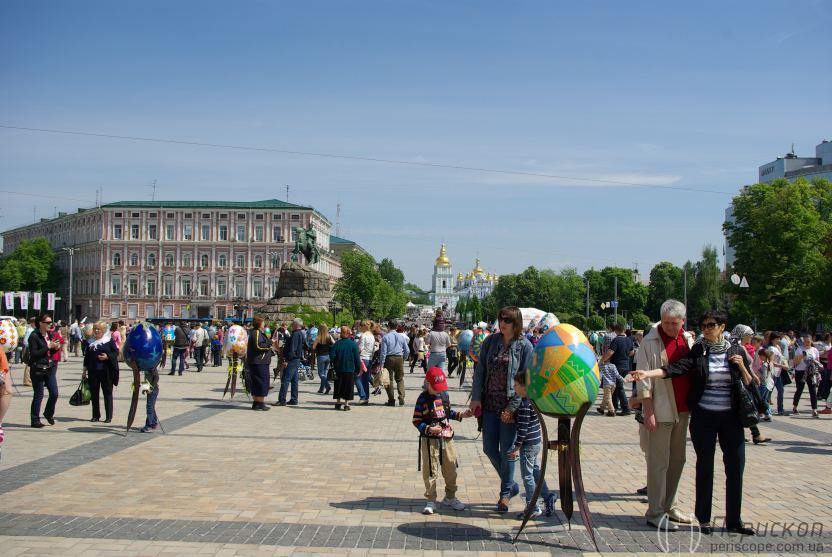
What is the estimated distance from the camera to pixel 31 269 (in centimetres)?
10494

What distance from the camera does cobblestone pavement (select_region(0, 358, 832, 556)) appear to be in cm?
618

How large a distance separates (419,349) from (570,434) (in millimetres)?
18647

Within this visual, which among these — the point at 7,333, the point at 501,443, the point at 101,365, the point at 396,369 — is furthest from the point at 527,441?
the point at 396,369

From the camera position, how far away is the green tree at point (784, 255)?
4575 centimetres

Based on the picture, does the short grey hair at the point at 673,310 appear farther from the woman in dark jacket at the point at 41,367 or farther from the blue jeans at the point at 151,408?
the woman in dark jacket at the point at 41,367

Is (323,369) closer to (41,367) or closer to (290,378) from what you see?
(290,378)

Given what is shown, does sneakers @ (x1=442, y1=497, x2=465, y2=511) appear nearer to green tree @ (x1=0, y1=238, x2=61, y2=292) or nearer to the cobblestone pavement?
the cobblestone pavement

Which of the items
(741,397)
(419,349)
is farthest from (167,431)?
(419,349)

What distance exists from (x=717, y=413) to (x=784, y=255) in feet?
150

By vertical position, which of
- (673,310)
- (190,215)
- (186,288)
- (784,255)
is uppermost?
(190,215)

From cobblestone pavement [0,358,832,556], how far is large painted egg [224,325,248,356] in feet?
9.21

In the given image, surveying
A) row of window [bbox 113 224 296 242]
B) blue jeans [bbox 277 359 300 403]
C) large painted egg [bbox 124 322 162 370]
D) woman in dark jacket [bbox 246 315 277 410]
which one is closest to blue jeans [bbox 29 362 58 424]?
large painted egg [bbox 124 322 162 370]

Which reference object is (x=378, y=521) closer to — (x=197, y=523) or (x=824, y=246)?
(x=197, y=523)

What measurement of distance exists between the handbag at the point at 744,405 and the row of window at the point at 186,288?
98.5m
